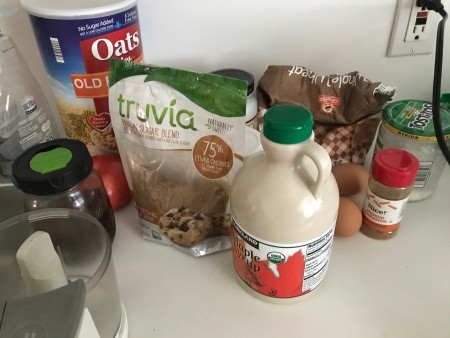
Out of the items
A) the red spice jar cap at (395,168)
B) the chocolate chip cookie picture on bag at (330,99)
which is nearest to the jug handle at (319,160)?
the red spice jar cap at (395,168)

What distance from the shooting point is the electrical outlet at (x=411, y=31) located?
69cm

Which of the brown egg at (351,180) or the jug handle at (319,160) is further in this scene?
the brown egg at (351,180)

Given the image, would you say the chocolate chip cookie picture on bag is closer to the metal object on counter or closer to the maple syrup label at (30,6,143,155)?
the maple syrup label at (30,6,143,155)

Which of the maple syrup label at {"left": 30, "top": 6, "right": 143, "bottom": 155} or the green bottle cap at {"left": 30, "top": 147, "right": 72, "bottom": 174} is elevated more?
the maple syrup label at {"left": 30, "top": 6, "right": 143, "bottom": 155}

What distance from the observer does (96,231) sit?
0.53m

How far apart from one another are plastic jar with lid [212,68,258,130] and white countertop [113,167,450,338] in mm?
206

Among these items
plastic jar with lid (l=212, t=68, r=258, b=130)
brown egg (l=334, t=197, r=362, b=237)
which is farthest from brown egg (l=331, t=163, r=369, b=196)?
plastic jar with lid (l=212, t=68, r=258, b=130)

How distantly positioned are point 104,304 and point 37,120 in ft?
1.12

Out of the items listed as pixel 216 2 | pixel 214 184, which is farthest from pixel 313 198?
pixel 216 2

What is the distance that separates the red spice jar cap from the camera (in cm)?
56

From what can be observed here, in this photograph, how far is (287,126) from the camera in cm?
44

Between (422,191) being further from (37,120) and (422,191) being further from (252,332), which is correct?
(37,120)

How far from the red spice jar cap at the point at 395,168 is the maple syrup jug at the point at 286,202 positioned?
111 millimetres

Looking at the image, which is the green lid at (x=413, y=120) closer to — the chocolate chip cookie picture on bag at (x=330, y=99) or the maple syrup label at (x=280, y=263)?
the chocolate chip cookie picture on bag at (x=330, y=99)
